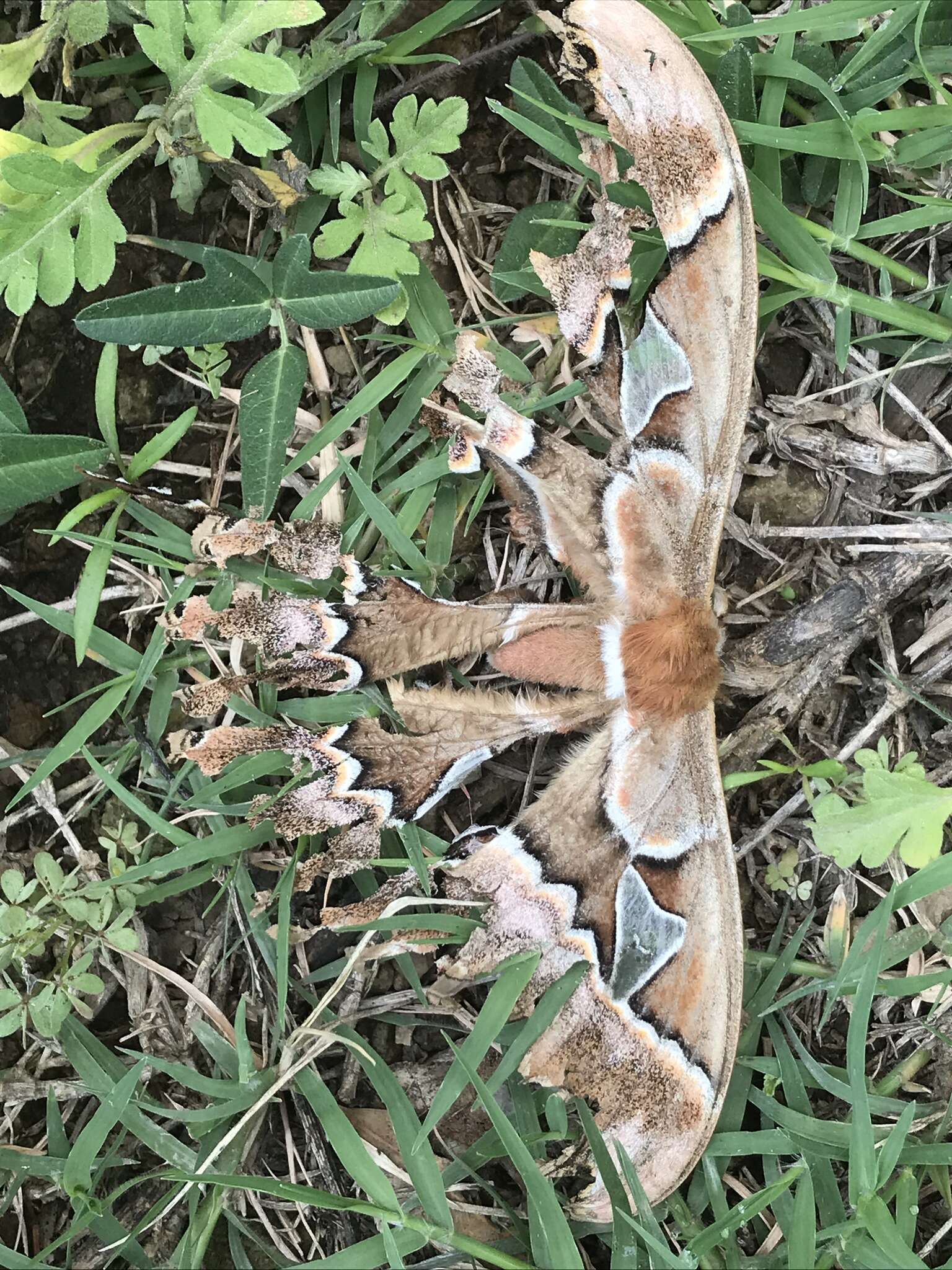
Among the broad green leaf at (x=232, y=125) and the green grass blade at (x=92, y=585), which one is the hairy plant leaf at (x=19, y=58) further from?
the green grass blade at (x=92, y=585)

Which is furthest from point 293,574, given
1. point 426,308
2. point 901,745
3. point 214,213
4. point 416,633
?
point 901,745

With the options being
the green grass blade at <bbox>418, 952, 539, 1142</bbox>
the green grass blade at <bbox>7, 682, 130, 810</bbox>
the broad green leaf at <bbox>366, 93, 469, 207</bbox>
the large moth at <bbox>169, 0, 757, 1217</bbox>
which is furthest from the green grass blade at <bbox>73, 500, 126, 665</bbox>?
the green grass blade at <bbox>418, 952, 539, 1142</bbox>

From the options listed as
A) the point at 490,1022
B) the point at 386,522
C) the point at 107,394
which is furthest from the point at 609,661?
the point at 107,394

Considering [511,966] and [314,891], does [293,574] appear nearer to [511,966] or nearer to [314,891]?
[314,891]

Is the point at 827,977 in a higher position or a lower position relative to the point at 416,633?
lower

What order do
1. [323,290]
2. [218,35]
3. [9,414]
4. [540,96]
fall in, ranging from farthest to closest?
[540,96]
[9,414]
[323,290]
[218,35]

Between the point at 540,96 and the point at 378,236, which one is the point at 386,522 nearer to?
the point at 378,236
